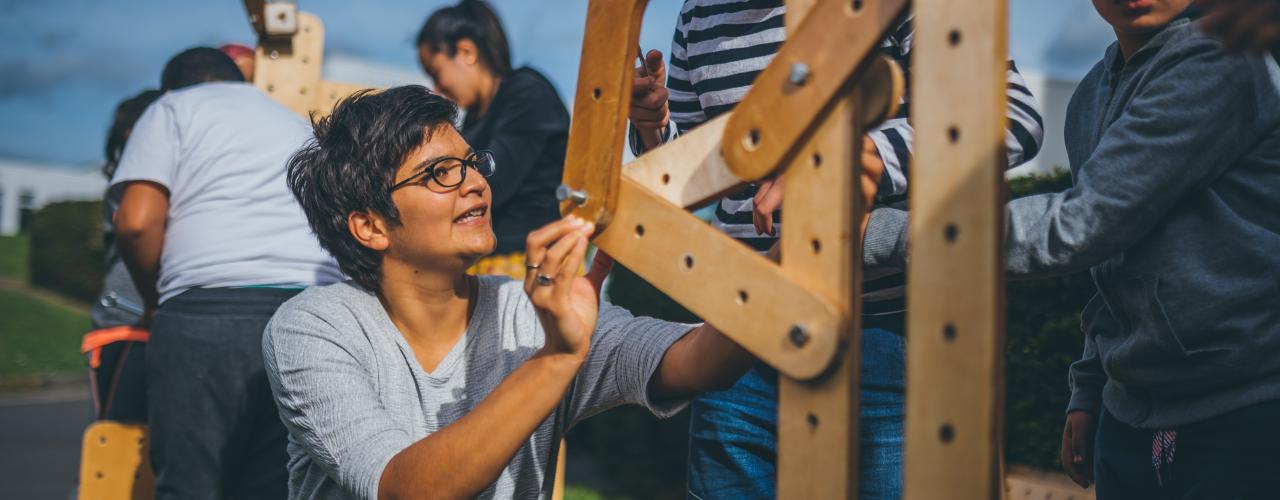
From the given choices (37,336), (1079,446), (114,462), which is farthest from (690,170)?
(37,336)

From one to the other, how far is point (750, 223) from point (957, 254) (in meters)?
0.85

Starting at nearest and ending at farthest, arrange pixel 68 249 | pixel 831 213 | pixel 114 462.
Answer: pixel 831 213, pixel 114 462, pixel 68 249

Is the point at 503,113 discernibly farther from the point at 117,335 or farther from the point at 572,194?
the point at 572,194

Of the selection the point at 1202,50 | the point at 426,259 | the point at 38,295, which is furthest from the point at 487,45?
the point at 38,295

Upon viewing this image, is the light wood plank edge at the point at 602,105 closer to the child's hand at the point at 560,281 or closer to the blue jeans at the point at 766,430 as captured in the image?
the child's hand at the point at 560,281

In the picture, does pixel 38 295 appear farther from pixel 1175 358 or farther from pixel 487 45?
pixel 1175 358

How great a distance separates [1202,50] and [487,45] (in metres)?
2.66

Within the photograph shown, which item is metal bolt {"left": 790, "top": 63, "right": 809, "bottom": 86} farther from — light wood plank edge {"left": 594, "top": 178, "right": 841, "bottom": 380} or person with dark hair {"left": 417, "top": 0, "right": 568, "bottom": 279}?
person with dark hair {"left": 417, "top": 0, "right": 568, "bottom": 279}

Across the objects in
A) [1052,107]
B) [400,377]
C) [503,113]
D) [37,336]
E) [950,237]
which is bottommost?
[37,336]

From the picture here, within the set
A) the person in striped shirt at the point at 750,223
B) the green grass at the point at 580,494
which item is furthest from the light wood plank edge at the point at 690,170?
the green grass at the point at 580,494

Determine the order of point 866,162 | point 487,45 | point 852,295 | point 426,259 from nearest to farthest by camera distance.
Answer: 1. point 852,295
2. point 866,162
3. point 426,259
4. point 487,45

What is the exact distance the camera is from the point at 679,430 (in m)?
5.54

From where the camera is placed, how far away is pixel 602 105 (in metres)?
1.64

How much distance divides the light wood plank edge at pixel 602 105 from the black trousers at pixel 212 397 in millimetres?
1660
